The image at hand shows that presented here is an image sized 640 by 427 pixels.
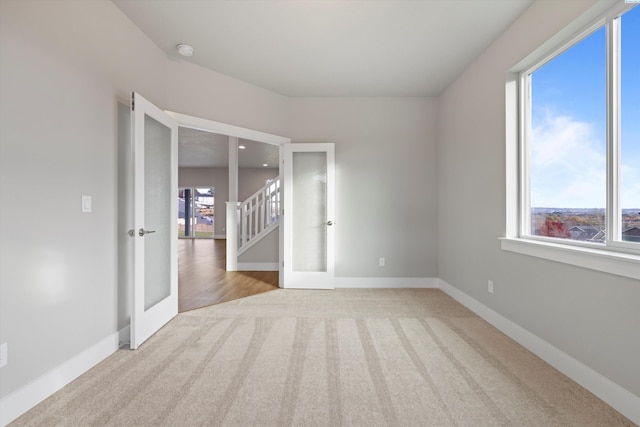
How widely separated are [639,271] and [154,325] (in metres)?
3.37

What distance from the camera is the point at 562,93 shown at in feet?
7.29

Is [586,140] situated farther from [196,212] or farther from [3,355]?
[196,212]

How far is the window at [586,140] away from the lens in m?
1.73

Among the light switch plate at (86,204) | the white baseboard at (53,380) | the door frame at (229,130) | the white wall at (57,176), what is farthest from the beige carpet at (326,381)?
the door frame at (229,130)

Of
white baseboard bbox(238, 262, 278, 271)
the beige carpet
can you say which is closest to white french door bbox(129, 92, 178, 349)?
the beige carpet

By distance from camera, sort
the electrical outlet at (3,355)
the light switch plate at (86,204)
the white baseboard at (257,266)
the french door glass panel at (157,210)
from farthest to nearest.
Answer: the white baseboard at (257,266), the french door glass panel at (157,210), the light switch plate at (86,204), the electrical outlet at (3,355)

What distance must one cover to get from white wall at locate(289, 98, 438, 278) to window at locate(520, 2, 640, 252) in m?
1.70

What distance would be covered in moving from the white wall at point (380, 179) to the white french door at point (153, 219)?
1896 mm

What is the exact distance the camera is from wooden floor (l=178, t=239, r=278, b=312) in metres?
3.73

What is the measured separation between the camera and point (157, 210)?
2.80 m

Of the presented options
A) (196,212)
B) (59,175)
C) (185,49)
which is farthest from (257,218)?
(196,212)

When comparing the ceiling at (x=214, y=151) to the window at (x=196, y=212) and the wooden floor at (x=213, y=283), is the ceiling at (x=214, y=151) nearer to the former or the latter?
the window at (x=196, y=212)

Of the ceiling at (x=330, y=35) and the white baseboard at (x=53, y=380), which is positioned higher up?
the ceiling at (x=330, y=35)

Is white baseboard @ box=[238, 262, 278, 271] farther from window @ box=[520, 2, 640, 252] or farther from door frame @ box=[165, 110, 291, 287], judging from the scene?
window @ box=[520, 2, 640, 252]
